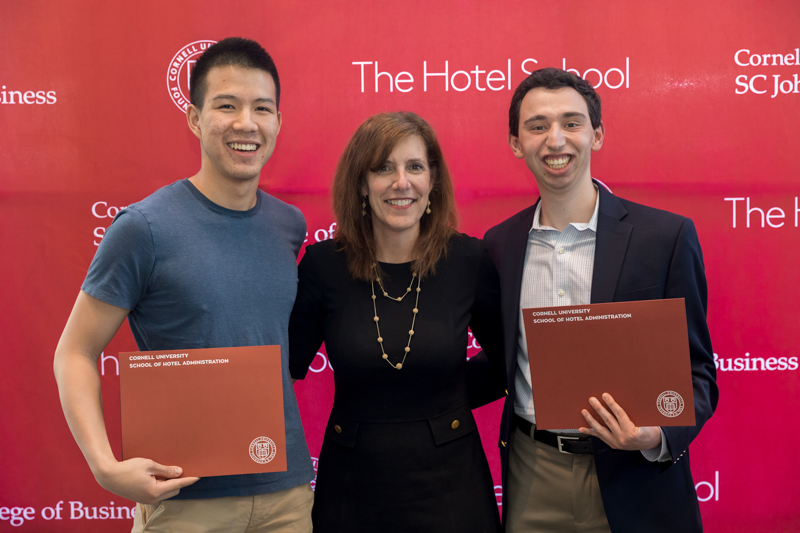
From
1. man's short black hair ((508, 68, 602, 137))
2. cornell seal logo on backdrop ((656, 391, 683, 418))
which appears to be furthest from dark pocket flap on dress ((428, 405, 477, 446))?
man's short black hair ((508, 68, 602, 137))

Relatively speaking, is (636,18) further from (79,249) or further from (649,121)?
(79,249)

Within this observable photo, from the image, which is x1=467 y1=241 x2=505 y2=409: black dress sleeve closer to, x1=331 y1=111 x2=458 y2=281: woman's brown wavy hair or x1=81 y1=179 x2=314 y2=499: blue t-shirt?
x1=331 y1=111 x2=458 y2=281: woman's brown wavy hair

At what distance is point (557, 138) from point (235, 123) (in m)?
1.10

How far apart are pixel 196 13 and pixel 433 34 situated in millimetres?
1241

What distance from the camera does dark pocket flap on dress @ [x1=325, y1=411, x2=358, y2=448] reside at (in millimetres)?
1841

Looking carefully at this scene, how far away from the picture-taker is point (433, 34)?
2.84 meters

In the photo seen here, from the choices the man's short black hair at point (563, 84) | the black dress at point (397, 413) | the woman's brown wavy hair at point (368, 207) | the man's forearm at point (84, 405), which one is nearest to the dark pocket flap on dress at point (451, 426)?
the black dress at point (397, 413)

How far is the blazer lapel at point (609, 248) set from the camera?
1.79 metres

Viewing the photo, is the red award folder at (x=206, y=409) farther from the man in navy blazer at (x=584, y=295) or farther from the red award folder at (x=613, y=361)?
the man in navy blazer at (x=584, y=295)

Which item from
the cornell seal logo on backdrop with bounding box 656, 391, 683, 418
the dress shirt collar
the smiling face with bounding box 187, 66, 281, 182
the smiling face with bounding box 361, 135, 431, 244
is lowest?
the cornell seal logo on backdrop with bounding box 656, 391, 683, 418

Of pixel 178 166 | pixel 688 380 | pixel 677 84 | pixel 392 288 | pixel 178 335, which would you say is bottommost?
pixel 688 380

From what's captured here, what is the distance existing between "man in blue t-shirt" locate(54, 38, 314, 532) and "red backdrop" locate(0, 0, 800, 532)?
41.4 inches

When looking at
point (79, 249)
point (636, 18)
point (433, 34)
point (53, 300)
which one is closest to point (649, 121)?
point (636, 18)

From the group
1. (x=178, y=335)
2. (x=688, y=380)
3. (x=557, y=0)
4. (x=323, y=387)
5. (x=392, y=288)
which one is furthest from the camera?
(x=323, y=387)
